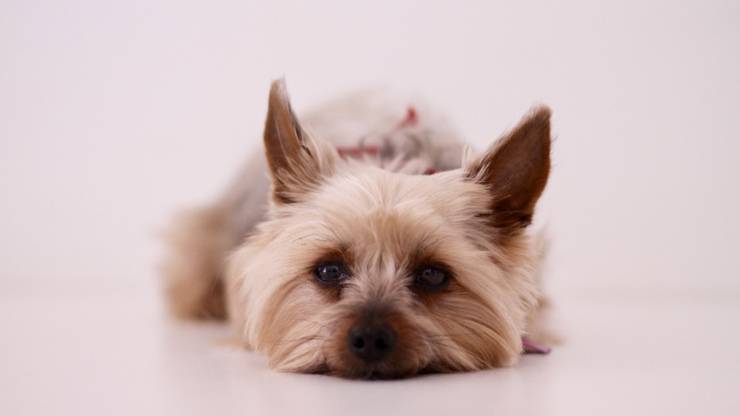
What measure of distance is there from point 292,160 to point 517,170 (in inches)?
31.2

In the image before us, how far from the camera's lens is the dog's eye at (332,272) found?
318 centimetres

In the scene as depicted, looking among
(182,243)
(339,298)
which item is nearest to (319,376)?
(339,298)

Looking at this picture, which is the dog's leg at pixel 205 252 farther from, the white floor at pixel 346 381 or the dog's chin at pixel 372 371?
the dog's chin at pixel 372 371

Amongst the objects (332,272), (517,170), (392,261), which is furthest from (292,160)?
(517,170)

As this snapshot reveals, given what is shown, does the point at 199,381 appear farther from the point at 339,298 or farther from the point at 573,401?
the point at 573,401

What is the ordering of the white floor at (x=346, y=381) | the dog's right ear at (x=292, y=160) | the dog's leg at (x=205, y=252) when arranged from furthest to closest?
the dog's leg at (x=205, y=252) → the dog's right ear at (x=292, y=160) → the white floor at (x=346, y=381)

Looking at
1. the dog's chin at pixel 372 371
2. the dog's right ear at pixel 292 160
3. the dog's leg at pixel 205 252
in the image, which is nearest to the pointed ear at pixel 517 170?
the dog's right ear at pixel 292 160

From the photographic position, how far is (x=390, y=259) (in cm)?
311

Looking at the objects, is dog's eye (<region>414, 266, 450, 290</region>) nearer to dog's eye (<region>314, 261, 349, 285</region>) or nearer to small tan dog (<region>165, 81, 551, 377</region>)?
small tan dog (<region>165, 81, 551, 377</region>)

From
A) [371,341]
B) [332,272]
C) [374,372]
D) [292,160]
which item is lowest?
[374,372]

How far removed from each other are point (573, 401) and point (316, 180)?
121cm

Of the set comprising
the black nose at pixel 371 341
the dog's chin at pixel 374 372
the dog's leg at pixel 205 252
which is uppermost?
the black nose at pixel 371 341

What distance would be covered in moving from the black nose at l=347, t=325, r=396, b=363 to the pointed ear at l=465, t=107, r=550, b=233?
671 mm

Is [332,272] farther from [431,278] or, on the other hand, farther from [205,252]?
[205,252]
